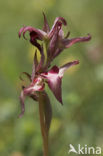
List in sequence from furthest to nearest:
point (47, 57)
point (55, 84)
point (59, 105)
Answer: point (59, 105) < point (47, 57) < point (55, 84)

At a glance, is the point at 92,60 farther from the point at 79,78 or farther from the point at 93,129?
the point at 93,129

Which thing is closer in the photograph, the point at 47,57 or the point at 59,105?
the point at 47,57

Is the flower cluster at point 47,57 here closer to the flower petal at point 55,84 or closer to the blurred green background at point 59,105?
the flower petal at point 55,84

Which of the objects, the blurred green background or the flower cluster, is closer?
the flower cluster

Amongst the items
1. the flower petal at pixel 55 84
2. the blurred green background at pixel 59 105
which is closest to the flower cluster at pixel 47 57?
the flower petal at pixel 55 84

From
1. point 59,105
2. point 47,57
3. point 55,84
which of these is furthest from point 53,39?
point 59,105

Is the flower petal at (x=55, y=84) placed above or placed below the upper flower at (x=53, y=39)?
below

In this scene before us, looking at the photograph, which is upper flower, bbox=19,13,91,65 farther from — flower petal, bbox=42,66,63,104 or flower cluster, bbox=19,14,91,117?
flower petal, bbox=42,66,63,104

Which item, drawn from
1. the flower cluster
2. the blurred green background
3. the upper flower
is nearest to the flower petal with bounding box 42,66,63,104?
the flower cluster

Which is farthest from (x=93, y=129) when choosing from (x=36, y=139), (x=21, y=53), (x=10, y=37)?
(x=10, y=37)

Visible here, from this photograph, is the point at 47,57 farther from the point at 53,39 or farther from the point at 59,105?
the point at 59,105

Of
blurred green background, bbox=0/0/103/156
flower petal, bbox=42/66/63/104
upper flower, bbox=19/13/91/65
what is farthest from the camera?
blurred green background, bbox=0/0/103/156
